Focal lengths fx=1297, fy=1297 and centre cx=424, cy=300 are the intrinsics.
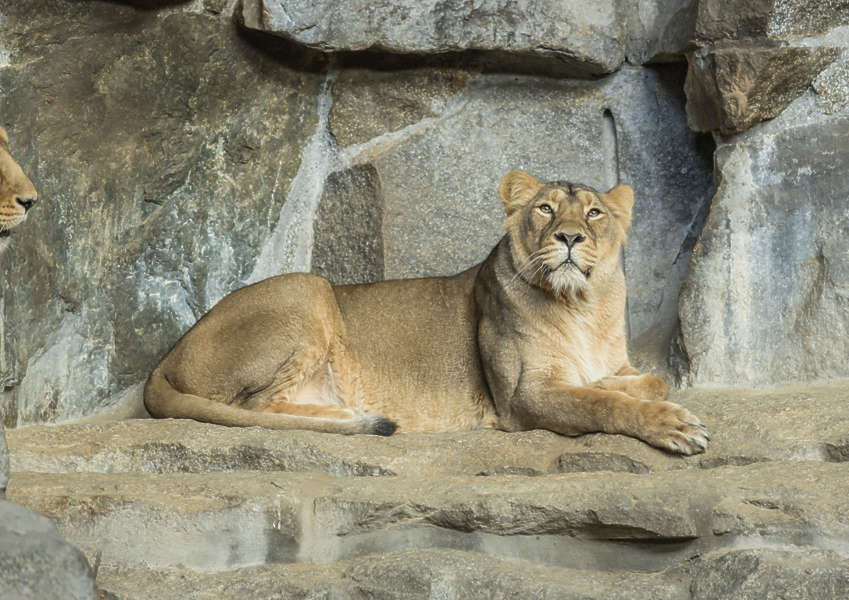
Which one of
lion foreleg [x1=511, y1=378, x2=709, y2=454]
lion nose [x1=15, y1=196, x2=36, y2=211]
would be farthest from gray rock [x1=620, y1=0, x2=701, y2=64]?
lion nose [x1=15, y1=196, x2=36, y2=211]

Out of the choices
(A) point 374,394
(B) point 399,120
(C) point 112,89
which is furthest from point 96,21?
(A) point 374,394

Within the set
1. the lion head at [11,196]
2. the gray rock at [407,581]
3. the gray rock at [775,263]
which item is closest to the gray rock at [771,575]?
the gray rock at [407,581]

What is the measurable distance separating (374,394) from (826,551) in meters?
3.02

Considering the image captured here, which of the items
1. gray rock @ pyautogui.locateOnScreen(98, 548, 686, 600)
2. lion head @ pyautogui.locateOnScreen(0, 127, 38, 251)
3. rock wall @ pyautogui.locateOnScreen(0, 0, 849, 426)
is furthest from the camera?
rock wall @ pyautogui.locateOnScreen(0, 0, 849, 426)

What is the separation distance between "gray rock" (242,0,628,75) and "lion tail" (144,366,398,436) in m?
2.06

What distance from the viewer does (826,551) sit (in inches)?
159

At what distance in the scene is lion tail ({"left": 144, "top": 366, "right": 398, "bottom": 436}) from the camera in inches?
228

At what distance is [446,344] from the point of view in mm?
6609

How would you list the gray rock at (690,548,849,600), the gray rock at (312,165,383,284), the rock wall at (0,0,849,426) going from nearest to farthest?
the gray rock at (690,548,849,600), the rock wall at (0,0,849,426), the gray rock at (312,165,383,284)

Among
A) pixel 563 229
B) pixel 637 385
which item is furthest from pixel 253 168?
pixel 637 385

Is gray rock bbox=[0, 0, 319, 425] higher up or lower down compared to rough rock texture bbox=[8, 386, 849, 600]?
higher up

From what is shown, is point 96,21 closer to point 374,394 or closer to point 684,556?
point 374,394

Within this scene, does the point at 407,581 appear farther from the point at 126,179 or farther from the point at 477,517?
the point at 126,179

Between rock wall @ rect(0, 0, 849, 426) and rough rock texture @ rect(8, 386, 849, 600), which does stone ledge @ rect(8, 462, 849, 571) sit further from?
rock wall @ rect(0, 0, 849, 426)
